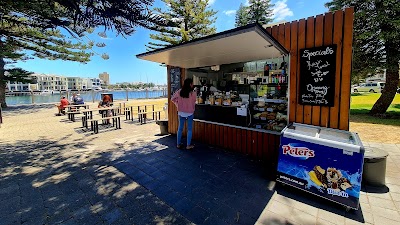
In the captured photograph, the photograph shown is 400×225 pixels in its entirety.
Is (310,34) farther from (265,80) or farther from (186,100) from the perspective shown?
(186,100)

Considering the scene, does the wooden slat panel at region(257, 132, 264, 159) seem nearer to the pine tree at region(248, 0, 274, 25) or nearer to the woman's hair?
the woman's hair

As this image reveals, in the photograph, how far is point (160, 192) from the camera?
8.64 ft

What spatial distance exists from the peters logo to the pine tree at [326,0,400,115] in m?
8.98

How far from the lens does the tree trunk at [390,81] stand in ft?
27.6

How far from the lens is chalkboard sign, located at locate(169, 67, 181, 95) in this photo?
5.34 meters

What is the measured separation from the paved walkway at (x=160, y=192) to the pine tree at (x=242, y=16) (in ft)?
63.2

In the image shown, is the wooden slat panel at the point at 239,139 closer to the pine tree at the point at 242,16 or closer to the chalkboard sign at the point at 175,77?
the chalkboard sign at the point at 175,77

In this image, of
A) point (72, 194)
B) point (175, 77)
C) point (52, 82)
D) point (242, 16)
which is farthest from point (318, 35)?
point (52, 82)

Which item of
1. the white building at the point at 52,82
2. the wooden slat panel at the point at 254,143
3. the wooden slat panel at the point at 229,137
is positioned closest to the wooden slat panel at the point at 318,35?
the wooden slat panel at the point at 254,143

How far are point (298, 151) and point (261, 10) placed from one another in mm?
20826

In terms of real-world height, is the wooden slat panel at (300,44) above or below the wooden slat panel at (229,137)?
above

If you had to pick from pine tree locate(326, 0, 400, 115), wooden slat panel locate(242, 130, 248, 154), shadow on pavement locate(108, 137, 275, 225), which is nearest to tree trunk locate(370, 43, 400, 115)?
pine tree locate(326, 0, 400, 115)

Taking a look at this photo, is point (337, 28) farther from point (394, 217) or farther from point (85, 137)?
point (85, 137)

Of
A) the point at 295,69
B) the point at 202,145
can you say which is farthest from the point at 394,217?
the point at 202,145
